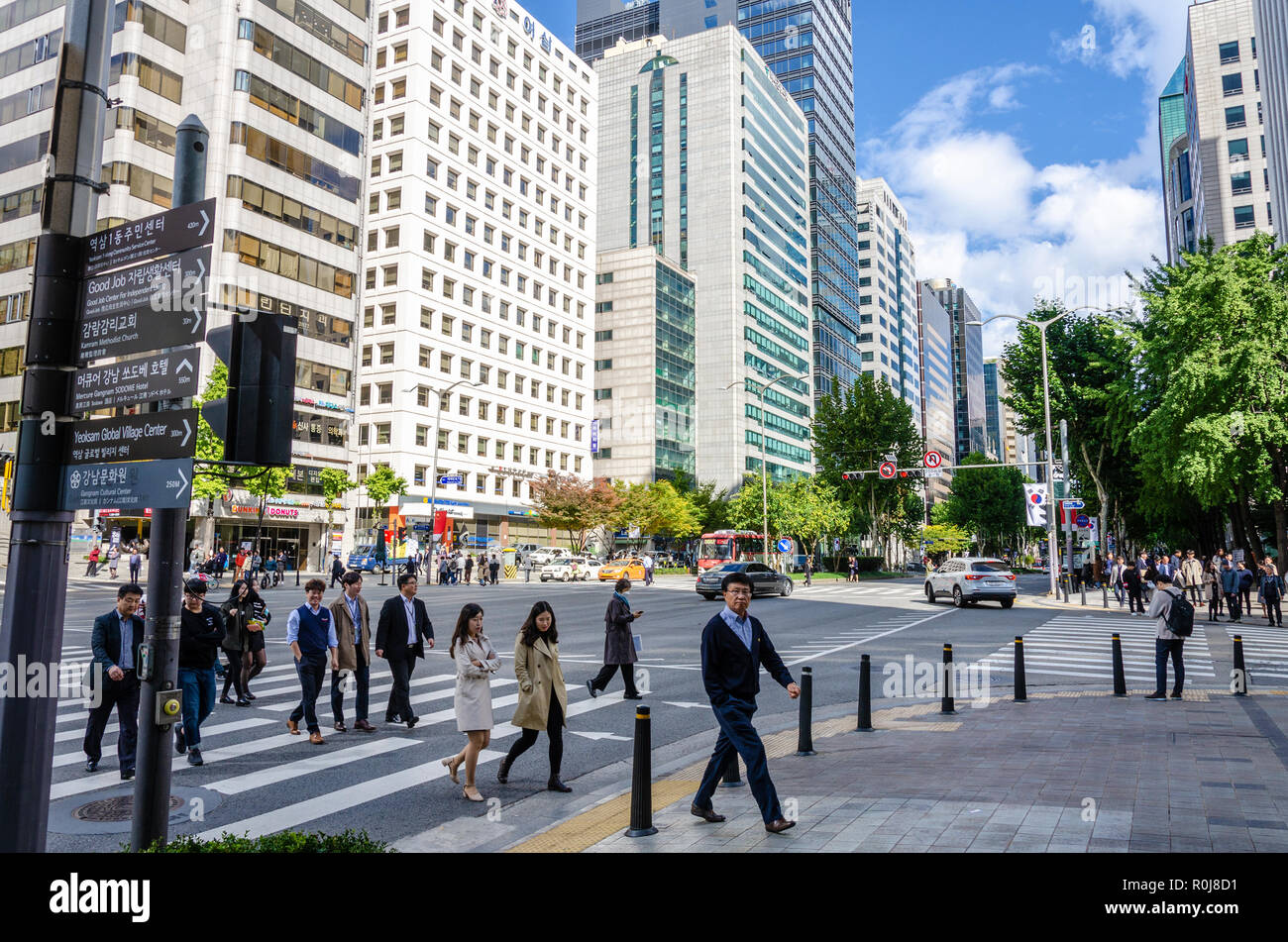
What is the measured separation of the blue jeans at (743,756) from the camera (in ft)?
19.4

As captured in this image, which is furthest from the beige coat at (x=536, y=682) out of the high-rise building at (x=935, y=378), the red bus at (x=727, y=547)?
the high-rise building at (x=935, y=378)

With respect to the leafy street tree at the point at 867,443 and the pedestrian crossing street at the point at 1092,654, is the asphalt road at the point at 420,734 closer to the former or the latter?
the pedestrian crossing street at the point at 1092,654

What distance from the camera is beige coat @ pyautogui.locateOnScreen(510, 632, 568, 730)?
7.66m

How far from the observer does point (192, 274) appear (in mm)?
4312

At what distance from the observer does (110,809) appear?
696cm

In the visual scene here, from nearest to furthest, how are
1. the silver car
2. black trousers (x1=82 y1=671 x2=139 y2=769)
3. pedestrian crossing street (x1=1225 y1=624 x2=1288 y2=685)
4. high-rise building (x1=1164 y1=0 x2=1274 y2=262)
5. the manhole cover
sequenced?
1. the manhole cover
2. black trousers (x1=82 y1=671 x2=139 y2=769)
3. pedestrian crossing street (x1=1225 y1=624 x2=1288 y2=685)
4. the silver car
5. high-rise building (x1=1164 y1=0 x2=1274 y2=262)

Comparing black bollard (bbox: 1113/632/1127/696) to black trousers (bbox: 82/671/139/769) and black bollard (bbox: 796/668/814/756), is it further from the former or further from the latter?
black trousers (bbox: 82/671/139/769)

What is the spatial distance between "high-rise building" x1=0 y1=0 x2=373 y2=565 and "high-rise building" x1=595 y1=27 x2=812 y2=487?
3997 cm

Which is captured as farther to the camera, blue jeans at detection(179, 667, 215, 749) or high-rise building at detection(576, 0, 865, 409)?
high-rise building at detection(576, 0, 865, 409)

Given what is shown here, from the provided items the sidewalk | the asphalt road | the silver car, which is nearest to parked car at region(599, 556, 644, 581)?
the silver car

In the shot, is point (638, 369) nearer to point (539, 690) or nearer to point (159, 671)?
point (539, 690)

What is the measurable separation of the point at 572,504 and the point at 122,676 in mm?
57295

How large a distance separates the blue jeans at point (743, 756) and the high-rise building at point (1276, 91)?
6636 cm

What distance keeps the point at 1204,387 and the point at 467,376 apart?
1943 inches
